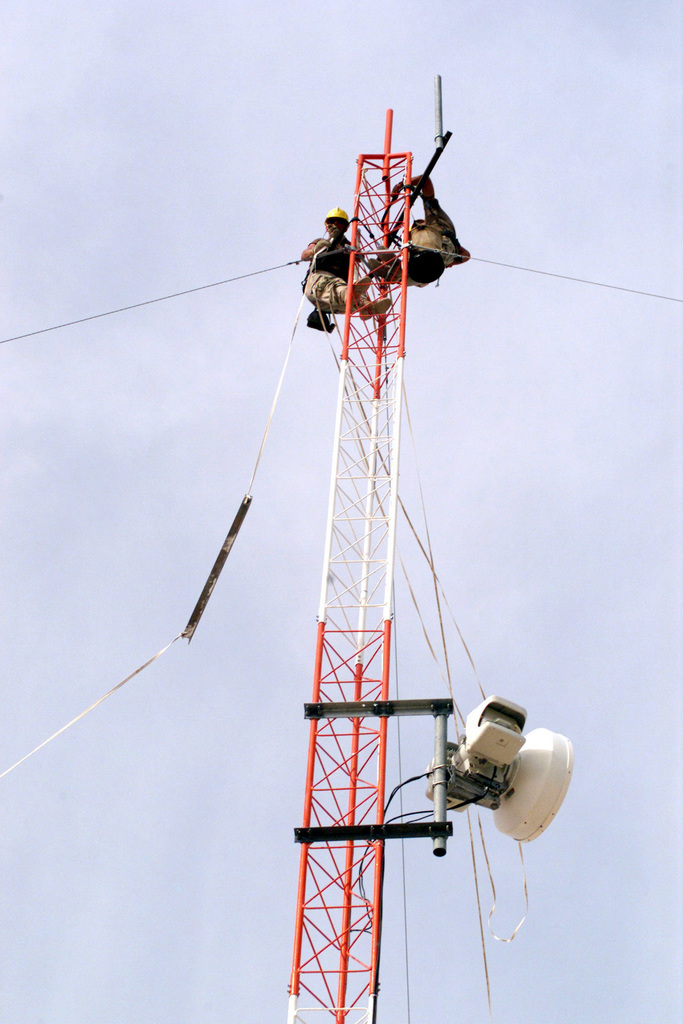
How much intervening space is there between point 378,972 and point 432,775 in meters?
2.93

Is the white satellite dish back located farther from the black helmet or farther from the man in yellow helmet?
the black helmet

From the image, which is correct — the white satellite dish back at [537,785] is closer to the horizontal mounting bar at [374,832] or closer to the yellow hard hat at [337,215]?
the horizontal mounting bar at [374,832]

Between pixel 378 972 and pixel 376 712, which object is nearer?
pixel 378 972

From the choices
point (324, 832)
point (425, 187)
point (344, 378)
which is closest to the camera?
point (324, 832)

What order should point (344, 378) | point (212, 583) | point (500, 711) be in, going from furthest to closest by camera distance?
1. point (344, 378)
2. point (212, 583)
3. point (500, 711)

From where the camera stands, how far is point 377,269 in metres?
26.2

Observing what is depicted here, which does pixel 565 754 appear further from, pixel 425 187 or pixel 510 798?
pixel 425 187

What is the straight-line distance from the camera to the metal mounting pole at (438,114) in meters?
25.2

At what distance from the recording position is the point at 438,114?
25672 mm

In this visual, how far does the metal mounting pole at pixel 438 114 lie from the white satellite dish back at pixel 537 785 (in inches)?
493

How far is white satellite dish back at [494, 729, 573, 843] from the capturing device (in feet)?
58.9

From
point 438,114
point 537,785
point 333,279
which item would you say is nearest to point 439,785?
point 537,785

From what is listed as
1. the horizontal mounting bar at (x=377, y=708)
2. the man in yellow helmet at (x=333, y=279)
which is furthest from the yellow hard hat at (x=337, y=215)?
the horizontal mounting bar at (x=377, y=708)

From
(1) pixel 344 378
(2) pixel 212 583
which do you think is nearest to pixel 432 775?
(2) pixel 212 583
